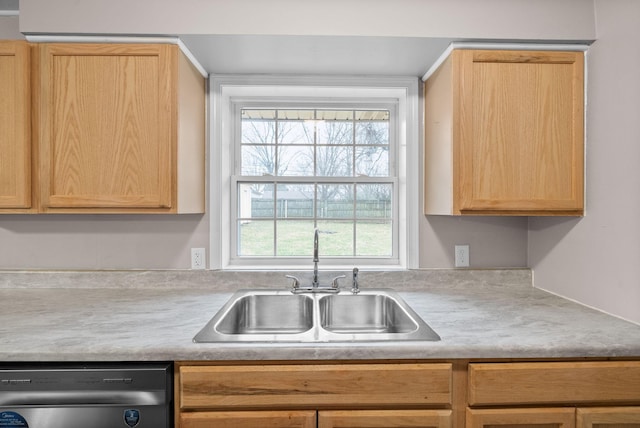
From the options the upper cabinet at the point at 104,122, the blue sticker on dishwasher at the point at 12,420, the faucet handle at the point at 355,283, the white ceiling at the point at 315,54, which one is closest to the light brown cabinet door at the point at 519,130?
the white ceiling at the point at 315,54

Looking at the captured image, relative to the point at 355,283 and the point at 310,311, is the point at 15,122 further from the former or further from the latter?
the point at 355,283

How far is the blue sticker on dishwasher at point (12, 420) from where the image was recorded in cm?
112

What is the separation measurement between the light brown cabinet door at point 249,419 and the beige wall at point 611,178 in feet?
4.11

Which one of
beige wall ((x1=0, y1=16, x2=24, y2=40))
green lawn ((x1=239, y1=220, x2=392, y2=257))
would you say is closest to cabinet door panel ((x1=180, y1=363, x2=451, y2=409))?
green lawn ((x1=239, y1=220, x2=392, y2=257))

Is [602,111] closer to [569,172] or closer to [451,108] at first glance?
[569,172]

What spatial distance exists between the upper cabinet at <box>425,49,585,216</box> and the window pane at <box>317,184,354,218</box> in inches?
28.3

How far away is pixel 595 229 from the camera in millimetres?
1527

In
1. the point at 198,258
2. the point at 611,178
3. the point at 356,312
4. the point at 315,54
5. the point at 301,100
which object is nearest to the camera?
the point at 611,178

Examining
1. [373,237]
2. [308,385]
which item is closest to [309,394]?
[308,385]

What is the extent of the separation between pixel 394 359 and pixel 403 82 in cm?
144

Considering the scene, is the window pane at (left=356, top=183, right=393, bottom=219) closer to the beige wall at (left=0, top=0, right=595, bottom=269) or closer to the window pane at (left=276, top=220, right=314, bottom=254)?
the window pane at (left=276, top=220, right=314, bottom=254)

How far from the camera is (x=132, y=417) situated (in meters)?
1.14

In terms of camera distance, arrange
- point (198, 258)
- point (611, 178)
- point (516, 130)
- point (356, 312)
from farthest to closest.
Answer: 1. point (198, 258)
2. point (356, 312)
3. point (516, 130)
4. point (611, 178)

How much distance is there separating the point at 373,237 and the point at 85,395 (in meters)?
1.54
